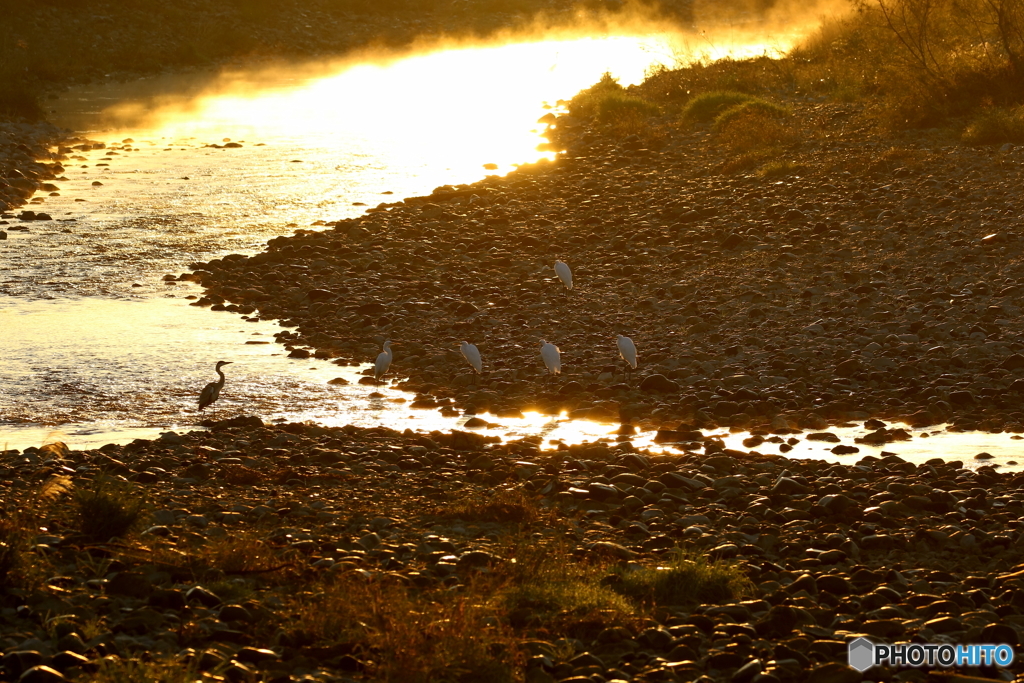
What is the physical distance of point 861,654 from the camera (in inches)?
245

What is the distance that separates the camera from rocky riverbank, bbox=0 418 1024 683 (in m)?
6.14

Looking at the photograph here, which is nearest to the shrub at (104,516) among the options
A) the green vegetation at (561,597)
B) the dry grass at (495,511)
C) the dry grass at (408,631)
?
the dry grass at (408,631)

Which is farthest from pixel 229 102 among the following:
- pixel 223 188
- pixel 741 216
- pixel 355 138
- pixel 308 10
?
pixel 741 216

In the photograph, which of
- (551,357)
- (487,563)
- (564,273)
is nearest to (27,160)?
(564,273)

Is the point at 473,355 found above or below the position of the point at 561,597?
above

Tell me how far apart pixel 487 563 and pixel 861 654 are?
98.8 inches

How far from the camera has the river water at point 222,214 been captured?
11.7m

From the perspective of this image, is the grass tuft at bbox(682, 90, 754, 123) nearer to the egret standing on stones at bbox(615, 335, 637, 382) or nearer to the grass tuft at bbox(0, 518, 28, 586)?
the egret standing on stones at bbox(615, 335, 637, 382)

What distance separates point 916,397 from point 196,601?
25.1ft

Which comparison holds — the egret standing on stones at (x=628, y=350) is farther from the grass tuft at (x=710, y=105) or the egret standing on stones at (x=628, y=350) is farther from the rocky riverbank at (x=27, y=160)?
the grass tuft at (x=710, y=105)

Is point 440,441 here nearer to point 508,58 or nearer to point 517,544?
point 517,544

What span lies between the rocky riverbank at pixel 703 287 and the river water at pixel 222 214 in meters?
0.71

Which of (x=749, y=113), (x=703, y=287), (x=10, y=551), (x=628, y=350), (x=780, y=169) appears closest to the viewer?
(x=10, y=551)

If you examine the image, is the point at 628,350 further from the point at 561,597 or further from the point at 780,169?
the point at 780,169
